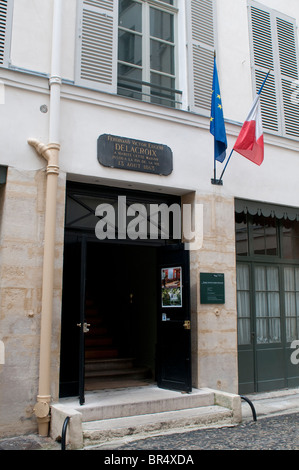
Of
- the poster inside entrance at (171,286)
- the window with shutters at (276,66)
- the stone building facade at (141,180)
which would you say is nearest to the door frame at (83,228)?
the stone building facade at (141,180)

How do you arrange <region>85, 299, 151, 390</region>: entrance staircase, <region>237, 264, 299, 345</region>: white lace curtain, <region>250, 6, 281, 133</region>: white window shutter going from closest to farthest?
1. <region>85, 299, 151, 390</region>: entrance staircase
2. <region>237, 264, 299, 345</region>: white lace curtain
3. <region>250, 6, 281, 133</region>: white window shutter

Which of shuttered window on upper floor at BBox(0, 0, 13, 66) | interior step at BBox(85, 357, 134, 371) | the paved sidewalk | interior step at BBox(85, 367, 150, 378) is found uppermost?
shuttered window on upper floor at BBox(0, 0, 13, 66)

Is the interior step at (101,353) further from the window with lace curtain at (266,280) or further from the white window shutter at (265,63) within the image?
the white window shutter at (265,63)

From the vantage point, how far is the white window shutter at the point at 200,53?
743 centimetres

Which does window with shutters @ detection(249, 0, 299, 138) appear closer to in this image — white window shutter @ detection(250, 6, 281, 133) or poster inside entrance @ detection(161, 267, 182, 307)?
white window shutter @ detection(250, 6, 281, 133)

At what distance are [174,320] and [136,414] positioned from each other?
4.81ft

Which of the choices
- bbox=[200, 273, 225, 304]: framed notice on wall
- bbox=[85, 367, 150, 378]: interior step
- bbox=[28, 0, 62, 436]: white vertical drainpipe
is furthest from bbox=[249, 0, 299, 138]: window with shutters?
bbox=[85, 367, 150, 378]: interior step

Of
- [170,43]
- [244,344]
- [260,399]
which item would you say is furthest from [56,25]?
[260,399]

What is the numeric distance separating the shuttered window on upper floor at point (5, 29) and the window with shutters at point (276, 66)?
426 centimetres

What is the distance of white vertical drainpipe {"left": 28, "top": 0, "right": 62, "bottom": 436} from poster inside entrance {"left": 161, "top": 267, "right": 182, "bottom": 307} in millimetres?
1862

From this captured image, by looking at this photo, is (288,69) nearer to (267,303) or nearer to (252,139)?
(252,139)

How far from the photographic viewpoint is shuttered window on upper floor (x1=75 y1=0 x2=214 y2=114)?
259 inches

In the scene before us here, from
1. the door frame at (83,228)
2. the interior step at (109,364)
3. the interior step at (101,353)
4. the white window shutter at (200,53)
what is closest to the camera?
the door frame at (83,228)

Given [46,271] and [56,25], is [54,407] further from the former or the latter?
[56,25]
